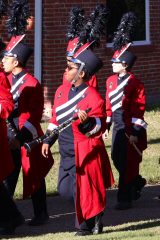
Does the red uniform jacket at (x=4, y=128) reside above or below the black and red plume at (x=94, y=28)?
below

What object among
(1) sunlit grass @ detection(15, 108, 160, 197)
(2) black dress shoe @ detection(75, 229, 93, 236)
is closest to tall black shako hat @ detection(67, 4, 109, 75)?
(2) black dress shoe @ detection(75, 229, 93, 236)

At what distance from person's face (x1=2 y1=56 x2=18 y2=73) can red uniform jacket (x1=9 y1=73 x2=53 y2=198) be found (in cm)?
19

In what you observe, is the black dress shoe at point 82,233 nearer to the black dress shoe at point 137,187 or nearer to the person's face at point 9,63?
the person's face at point 9,63

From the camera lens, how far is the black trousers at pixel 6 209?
9547 millimetres

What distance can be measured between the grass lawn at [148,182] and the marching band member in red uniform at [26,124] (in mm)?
724

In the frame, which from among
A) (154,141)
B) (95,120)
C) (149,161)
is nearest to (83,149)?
(95,120)

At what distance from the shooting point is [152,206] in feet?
38.1

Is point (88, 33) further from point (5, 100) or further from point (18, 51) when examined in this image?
point (5, 100)

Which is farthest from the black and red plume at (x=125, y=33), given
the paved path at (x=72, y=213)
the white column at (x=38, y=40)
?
the white column at (x=38, y=40)

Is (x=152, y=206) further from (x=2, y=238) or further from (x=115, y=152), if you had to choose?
(x=2, y=238)

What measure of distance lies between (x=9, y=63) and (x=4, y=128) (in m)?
1.08

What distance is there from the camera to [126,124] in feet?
37.7

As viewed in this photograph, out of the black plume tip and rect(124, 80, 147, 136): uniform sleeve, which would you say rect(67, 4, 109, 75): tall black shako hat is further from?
rect(124, 80, 147, 136): uniform sleeve

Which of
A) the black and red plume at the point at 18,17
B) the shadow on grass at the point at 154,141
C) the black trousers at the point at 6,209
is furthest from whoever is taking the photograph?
the shadow on grass at the point at 154,141
